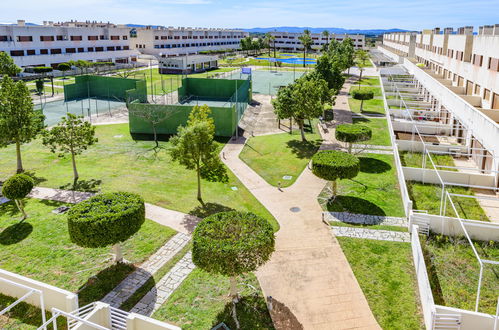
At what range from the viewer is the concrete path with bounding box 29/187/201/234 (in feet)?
72.8

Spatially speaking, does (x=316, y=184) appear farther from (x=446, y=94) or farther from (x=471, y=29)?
(x=471, y=29)

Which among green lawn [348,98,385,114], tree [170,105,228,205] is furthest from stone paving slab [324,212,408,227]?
green lawn [348,98,385,114]

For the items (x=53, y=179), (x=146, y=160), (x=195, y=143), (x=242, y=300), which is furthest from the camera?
(x=146, y=160)

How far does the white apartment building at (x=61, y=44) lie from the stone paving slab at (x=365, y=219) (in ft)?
239

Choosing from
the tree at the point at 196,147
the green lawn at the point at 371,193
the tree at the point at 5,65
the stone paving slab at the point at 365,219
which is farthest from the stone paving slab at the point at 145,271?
the tree at the point at 5,65

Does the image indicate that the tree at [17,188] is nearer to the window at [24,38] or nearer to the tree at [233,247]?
the tree at [233,247]

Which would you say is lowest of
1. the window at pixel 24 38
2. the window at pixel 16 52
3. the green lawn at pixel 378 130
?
the green lawn at pixel 378 130

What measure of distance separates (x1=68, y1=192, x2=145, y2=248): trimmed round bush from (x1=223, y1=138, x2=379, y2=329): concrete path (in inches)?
247

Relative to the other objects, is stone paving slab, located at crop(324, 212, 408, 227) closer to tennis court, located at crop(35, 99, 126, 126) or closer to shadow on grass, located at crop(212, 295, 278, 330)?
shadow on grass, located at crop(212, 295, 278, 330)

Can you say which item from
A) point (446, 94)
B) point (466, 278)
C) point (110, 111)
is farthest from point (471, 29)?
point (110, 111)

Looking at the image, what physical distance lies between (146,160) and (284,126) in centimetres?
1779

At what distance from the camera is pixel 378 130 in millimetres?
43406

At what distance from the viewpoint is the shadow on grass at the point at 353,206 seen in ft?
79.1

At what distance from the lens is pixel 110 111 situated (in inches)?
1972
